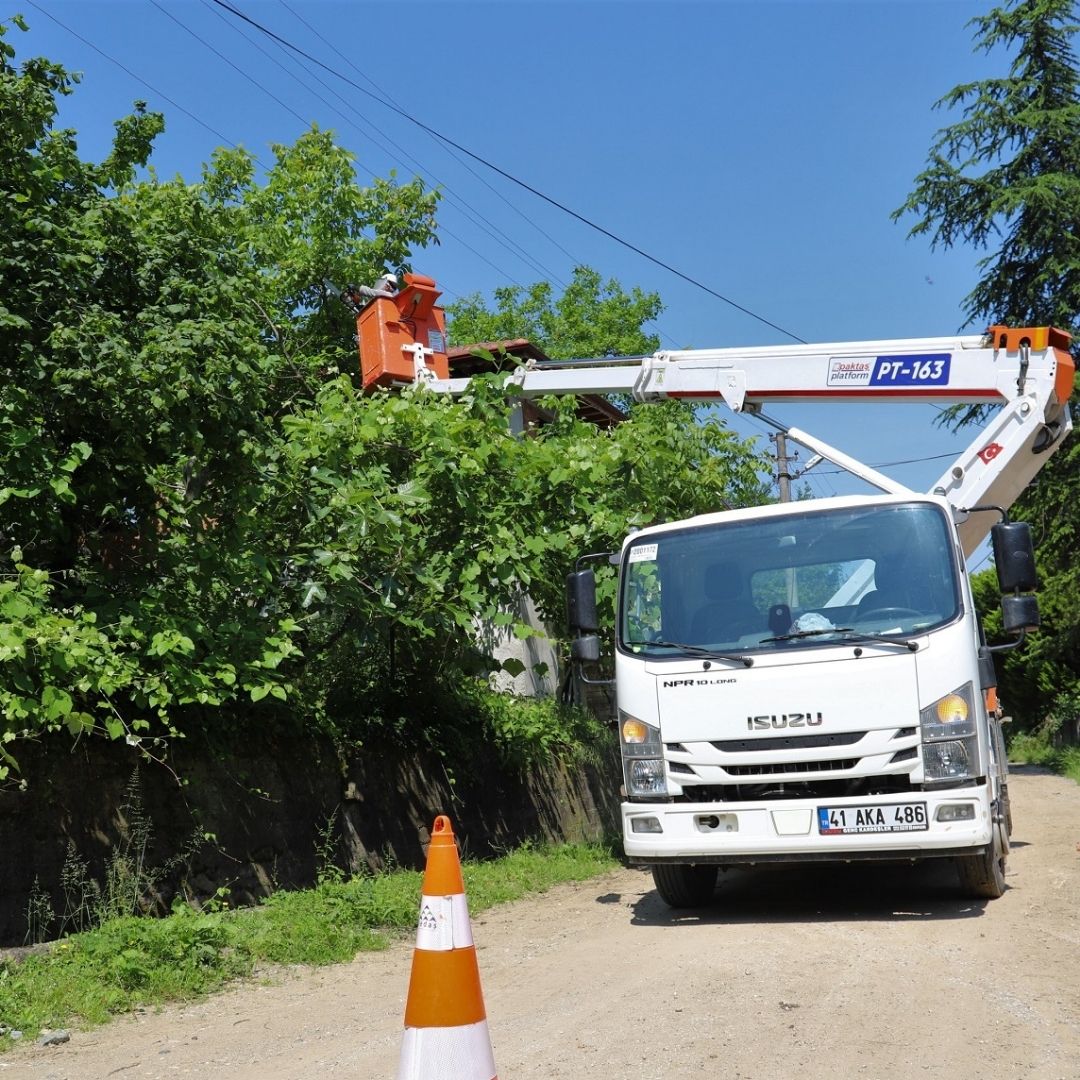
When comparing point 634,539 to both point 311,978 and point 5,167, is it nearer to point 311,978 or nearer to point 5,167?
point 311,978

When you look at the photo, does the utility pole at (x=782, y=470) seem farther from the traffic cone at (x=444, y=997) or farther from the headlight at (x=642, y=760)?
the traffic cone at (x=444, y=997)

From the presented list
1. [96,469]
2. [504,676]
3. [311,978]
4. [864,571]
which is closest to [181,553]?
[96,469]

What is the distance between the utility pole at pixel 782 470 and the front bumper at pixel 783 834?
5.64 metres

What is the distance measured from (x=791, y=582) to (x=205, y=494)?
4.26 m

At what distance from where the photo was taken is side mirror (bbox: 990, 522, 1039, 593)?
7.46 m

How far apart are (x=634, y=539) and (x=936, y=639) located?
2.34 m

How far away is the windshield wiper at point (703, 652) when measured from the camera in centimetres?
767

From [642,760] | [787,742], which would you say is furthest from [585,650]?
[787,742]

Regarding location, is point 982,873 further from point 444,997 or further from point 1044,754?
point 1044,754

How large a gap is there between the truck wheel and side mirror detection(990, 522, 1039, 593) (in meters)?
1.62

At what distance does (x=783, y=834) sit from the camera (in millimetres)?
A: 7430

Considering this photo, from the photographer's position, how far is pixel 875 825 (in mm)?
7246

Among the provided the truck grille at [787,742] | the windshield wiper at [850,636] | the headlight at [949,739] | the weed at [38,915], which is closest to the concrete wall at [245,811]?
the weed at [38,915]

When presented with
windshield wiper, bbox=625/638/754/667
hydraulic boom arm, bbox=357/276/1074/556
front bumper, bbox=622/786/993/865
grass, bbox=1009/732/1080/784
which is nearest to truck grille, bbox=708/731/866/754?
front bumper, bbox=622/786/993/865
